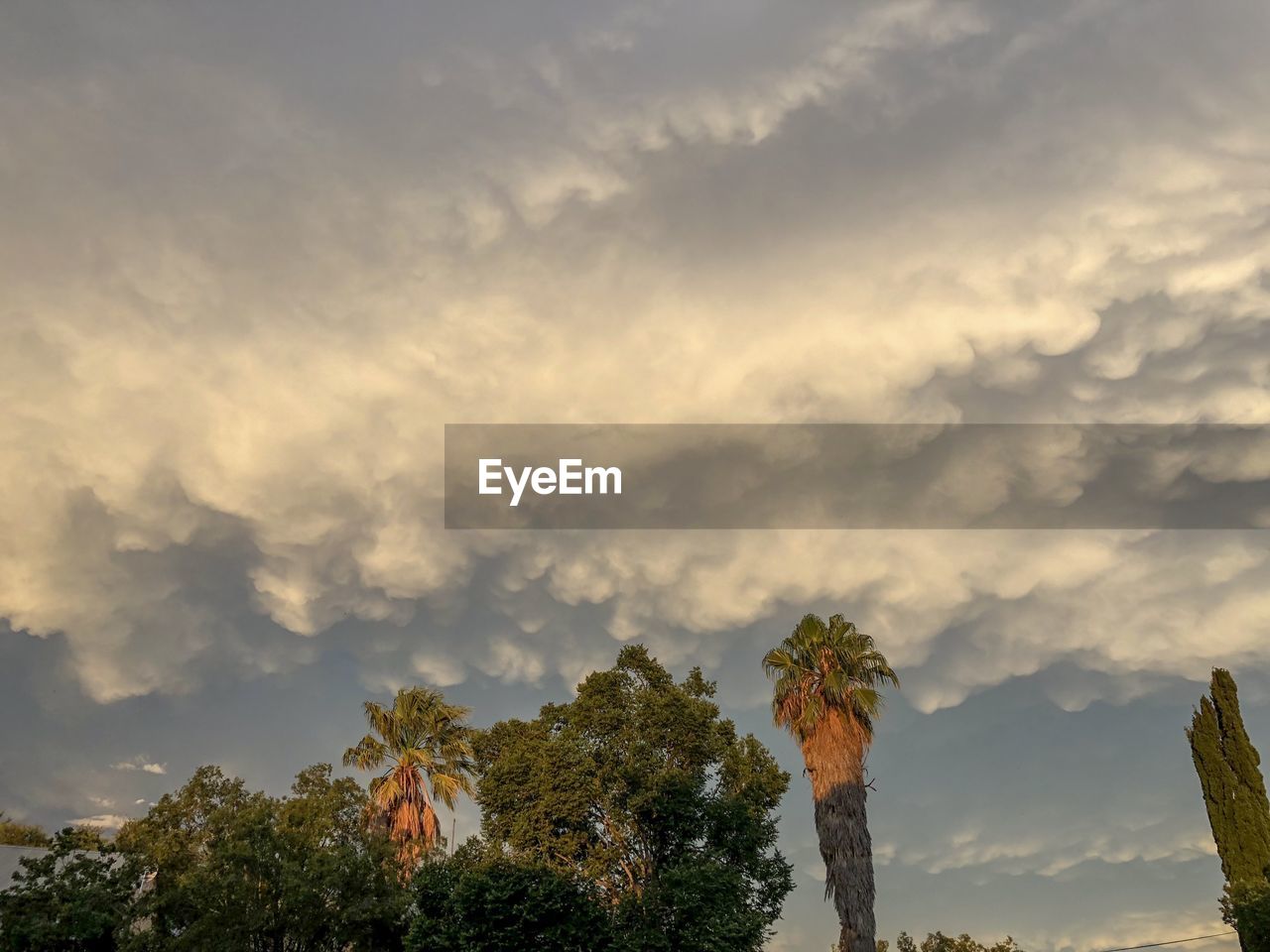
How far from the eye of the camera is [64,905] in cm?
3188

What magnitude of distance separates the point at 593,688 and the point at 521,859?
672 centimetres

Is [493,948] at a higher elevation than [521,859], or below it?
below

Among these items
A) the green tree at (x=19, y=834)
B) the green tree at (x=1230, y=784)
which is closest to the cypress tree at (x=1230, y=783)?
the green tree at (x=1230, y=784)

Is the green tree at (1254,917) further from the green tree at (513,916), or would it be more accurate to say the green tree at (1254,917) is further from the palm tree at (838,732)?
the green tree at (513,916)

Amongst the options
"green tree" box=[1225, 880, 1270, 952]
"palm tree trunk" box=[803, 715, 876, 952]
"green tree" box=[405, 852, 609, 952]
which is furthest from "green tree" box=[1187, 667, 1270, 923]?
"green tree" box=[405, 852, 609, 952]

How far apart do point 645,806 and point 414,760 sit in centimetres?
1203

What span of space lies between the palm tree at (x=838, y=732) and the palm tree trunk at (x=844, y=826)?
1.2 inches

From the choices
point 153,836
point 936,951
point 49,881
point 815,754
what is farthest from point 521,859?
point 936,951

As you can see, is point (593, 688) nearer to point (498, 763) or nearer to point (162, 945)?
point (498, 763)

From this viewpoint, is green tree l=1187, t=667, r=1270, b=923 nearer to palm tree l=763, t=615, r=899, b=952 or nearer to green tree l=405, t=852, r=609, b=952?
palm tree l=763, t=615, r=899, b=952

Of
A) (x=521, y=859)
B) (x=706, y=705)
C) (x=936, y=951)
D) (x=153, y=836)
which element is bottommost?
(x=936, y=951)

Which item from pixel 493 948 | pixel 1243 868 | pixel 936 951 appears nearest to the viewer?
pixel 493 948

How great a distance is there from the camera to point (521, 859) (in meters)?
32.7

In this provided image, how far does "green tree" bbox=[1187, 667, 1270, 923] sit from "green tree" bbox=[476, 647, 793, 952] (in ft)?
64.0
